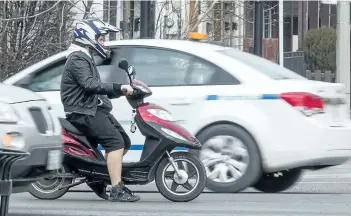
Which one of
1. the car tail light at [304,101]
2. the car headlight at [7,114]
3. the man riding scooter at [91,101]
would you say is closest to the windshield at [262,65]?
the car tail light at [304,101]

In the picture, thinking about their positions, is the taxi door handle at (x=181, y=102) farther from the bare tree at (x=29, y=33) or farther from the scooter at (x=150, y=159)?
the bare tree at (x=29, y=33)

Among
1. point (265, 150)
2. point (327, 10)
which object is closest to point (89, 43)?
point (265, 150)

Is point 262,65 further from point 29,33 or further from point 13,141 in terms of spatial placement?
point 29,33

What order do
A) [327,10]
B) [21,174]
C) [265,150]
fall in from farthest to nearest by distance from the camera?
1. [327,10]
2. [265,150]
3. [21,174]

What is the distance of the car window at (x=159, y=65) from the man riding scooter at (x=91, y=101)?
139cm

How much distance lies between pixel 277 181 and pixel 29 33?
12.3 m

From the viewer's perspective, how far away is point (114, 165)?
9.08 m

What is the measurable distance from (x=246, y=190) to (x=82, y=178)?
2267 mm

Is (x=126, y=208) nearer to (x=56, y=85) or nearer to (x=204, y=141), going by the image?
(x=204, y=141)

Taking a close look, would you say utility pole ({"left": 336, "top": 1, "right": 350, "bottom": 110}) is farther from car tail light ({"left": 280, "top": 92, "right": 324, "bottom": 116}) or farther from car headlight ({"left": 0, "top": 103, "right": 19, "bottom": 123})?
car headlight ({"left": 0, "top": 103, "right": 19, "bottom": 123})

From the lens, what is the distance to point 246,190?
10.9 metres

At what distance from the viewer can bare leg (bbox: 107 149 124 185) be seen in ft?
29.8

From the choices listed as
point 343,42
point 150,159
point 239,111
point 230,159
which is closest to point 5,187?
point 150,159

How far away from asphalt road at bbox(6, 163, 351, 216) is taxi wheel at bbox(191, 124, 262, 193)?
13cm
